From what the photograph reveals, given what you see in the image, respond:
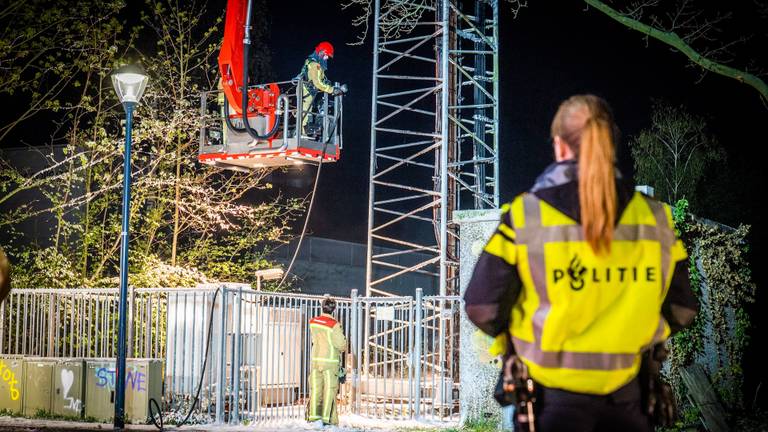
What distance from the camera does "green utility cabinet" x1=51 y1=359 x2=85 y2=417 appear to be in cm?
1401

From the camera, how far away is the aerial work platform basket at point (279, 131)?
15.7 metres

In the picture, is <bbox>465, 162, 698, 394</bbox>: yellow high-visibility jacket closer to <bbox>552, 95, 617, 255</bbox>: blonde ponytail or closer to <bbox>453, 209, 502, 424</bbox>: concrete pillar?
<bbox>552, 95, 617, 255</bbox>: blonde ponytail

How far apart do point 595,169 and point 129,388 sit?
11.9 metres

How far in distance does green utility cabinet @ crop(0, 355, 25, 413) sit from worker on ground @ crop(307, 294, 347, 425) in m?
4.92

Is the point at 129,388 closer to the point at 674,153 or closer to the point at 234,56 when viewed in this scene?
the point at 234,56

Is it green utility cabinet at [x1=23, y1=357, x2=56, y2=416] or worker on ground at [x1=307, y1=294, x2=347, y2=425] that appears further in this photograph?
green utility cabinet at [x1=23, y1=357, x2=56, y2=416]

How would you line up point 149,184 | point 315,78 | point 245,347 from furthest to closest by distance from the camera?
point 149,184 < point 315,78 < point 245,347

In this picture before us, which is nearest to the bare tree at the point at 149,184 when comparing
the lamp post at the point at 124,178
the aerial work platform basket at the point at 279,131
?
the aerial work platform basket at the point at 279,131

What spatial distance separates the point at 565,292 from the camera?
2977 mm

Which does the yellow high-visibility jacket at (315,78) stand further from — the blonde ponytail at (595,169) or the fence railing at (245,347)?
the blonde ponytail at (595,169)

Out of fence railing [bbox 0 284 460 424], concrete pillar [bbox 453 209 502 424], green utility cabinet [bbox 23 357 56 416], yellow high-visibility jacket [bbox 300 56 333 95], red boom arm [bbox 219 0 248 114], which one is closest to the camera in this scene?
concrete pillar [bbox 453 209 502 424]

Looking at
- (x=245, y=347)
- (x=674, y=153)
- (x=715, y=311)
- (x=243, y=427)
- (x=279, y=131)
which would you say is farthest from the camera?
(x=674, y=153)

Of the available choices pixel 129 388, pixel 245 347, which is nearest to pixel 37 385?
pixel 129 388

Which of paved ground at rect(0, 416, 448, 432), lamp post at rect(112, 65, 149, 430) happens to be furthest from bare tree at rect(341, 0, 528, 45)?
paved ground at rect(0, 416, 448, 432)
